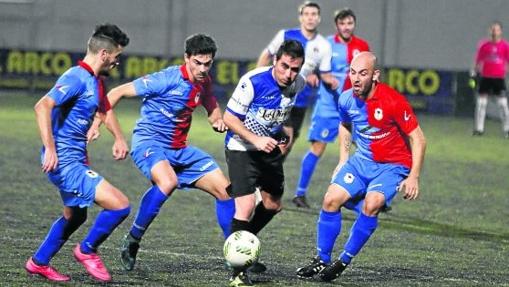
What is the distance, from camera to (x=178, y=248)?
30.5 feet

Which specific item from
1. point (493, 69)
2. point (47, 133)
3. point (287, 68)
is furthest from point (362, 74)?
point (493, 69)

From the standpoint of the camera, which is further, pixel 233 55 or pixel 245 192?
pixel 233 55

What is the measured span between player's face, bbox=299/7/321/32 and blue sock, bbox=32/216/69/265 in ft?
17.4

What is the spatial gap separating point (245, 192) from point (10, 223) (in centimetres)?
296

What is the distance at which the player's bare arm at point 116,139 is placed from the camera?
786cm

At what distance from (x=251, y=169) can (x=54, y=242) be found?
1.42m

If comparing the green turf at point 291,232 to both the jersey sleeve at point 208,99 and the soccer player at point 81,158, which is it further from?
the jersey sleeve at point 208,99

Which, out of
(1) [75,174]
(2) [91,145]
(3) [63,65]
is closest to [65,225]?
(1) [75,174]

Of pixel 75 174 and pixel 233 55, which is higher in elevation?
pixel 75 174

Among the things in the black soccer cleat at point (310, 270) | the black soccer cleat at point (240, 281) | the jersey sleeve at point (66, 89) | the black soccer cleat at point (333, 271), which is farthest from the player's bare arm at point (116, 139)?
the black soccer cleat at point (333, 271)

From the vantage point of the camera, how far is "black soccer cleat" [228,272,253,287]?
7652 mm

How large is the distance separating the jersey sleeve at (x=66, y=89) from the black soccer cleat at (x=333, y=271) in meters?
2.04

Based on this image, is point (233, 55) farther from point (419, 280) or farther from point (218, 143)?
point (419, 280)

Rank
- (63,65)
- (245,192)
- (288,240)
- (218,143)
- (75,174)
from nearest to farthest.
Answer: (75,174), (245,192), (288,240), (218,143), (63,65)
